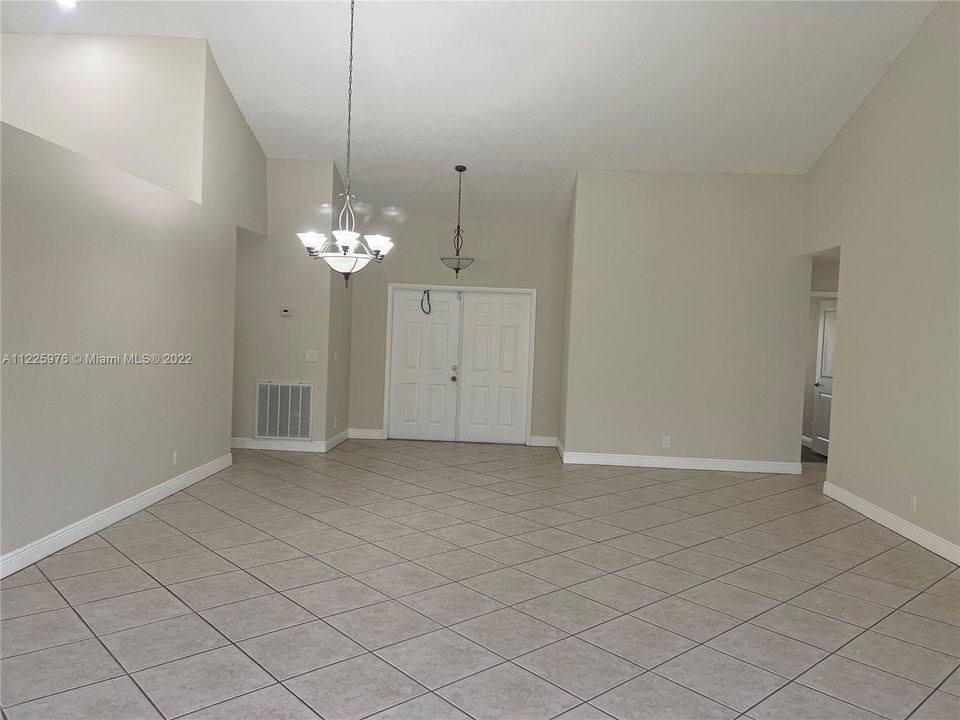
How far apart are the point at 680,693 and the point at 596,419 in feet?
16.0

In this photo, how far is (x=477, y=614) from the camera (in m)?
3.29

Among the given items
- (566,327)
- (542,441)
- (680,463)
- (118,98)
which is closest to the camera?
(118,98)

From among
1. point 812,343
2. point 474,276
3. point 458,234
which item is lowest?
point 812,343

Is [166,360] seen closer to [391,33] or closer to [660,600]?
[391,33]

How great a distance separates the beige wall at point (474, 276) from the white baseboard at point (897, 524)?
347cm

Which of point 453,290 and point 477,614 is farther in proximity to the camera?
point 453,290

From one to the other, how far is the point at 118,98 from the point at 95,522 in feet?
11.3

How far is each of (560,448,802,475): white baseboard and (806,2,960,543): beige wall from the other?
0.94 m

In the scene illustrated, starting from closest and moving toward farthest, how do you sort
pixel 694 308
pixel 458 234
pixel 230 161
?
pixel 230 161 → pixel 694 308 → pixel 458 234

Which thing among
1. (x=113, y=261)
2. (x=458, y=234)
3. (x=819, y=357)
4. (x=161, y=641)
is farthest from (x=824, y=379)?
(x=161, y=641)

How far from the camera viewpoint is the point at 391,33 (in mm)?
5414

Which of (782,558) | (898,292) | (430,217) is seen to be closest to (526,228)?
(430,217)

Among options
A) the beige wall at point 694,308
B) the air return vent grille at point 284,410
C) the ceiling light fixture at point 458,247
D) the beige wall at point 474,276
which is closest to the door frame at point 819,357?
the beige wall at point 694,308

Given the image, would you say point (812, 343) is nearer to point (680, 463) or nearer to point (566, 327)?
point (680, 463)
